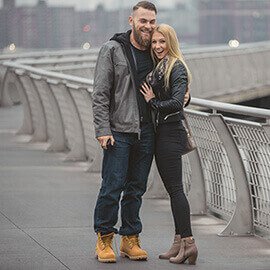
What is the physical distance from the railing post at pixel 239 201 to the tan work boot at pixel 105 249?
6.03 ft

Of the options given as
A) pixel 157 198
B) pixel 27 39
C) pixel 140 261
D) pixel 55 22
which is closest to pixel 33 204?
pixel 157 198

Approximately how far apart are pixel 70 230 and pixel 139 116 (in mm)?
2275

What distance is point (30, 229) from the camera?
12555mm

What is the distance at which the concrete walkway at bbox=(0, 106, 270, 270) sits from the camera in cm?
1074

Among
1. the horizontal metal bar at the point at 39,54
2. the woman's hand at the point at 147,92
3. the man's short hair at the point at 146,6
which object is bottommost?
the horizontal metal bar at the point at 39,54

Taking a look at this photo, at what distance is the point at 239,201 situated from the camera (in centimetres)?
1240

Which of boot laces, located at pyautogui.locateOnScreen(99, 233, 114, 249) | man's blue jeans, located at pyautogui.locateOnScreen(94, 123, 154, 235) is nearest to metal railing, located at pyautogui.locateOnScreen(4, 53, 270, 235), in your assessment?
man's blue jeans, located at pyautogui.locateOnScreen(94, 123, 154, 235)

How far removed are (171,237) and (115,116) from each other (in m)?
1.87

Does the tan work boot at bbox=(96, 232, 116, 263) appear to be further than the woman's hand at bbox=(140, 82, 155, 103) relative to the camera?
Yes

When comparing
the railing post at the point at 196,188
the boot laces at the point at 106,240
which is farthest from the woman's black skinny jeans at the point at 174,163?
the railing post at the point at 196,188

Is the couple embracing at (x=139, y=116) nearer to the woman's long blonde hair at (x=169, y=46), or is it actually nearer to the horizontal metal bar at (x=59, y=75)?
the woman's long blonde hair at (x=169, y=46)

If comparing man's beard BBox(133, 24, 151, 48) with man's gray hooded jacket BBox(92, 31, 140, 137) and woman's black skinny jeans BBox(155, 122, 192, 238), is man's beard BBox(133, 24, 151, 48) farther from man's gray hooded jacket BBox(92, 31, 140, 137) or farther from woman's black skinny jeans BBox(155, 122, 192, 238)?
woman's black skinny jeans BBox(155, 122, 192, 238)

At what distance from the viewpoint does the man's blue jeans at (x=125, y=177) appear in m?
10.6

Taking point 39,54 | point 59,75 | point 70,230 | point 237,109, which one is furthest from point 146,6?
point 39,54
